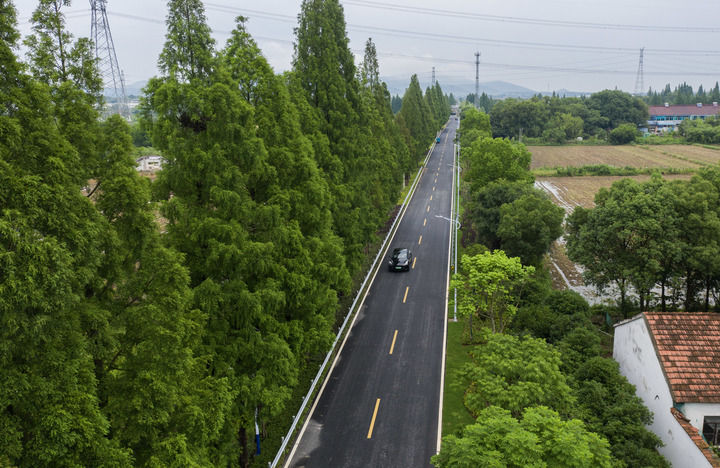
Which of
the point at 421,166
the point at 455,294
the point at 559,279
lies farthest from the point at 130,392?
the point at 421,166

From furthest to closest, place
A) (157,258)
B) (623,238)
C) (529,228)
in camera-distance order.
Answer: (529,228) → (623,238) → (157,258)

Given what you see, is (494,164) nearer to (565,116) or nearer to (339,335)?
(339,335)

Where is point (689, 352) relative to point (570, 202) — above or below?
below

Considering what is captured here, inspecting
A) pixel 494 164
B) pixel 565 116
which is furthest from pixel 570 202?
pixel 565 116

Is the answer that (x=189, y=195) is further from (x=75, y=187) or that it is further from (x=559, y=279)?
(x=559, y=279)

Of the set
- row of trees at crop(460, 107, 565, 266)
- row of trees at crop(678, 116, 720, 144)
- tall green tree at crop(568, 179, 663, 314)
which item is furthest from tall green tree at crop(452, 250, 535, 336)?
row of trees at crop(678, 116, 720, 144)

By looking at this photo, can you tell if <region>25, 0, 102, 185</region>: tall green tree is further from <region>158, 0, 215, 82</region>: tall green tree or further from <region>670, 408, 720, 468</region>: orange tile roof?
<region>670, 408, 720, 468</region>: orange tile roof

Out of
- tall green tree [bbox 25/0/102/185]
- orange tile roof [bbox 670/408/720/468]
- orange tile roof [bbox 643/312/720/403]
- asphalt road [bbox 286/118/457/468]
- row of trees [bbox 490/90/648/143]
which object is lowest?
asphalt road [bbox 286/118/457/468]
